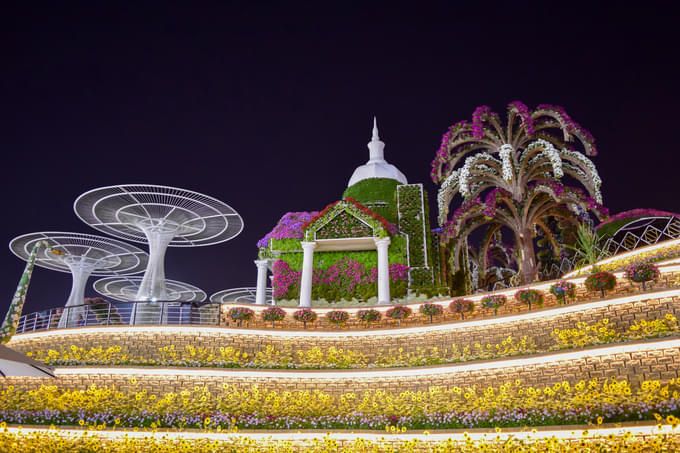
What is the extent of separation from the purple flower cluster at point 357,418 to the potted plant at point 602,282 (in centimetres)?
583

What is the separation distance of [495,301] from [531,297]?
1.44 meters

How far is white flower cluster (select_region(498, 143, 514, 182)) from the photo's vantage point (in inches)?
1021

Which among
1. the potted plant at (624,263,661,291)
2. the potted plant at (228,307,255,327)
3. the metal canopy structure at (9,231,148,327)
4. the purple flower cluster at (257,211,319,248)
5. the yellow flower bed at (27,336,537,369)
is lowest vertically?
the yellow flower bed at (27,336,537,369)

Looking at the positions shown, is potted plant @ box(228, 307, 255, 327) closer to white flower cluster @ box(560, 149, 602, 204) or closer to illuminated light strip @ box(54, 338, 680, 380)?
illuminated light strip @ box(54, 338, 680, 380)

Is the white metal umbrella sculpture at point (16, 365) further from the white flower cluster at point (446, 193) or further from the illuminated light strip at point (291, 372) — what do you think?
the white flower cluster at point (446, 193)

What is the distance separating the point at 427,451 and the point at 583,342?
6.38m

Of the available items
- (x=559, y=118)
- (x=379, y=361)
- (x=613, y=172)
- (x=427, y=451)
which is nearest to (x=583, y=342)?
Result: (x=427, y=451)

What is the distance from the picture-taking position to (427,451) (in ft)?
44.0

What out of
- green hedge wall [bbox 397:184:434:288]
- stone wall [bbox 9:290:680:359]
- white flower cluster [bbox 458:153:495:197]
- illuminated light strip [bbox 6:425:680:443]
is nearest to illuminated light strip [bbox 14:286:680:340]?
stone wall [bbox 9:290:680:359]

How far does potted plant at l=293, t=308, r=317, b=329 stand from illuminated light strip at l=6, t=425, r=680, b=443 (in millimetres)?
7083

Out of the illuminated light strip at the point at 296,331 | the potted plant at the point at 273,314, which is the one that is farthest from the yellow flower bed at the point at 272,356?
the potted plant at the point at 273,314

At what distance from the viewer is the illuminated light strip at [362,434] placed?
11516 mm

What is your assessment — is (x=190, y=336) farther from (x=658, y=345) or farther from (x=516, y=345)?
(x=658, y=345)

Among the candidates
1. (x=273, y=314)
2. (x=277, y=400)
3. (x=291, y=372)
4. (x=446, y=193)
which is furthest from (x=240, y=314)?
(x=446, y=193)
